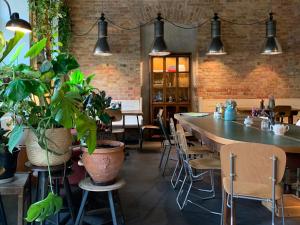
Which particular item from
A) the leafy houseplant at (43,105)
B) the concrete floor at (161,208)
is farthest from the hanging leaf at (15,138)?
the concrete floor at (161,208)

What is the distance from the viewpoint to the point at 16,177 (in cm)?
245

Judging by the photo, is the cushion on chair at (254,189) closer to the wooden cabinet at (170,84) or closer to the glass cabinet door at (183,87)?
the wooden cabinet at (170,84)

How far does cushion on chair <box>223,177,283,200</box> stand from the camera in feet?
7.98

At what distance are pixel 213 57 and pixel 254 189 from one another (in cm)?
646

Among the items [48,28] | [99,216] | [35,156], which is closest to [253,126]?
[99,216]

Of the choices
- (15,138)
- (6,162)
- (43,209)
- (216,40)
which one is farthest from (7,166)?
(216,40)

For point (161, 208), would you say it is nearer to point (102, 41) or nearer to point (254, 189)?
point (254, 189)

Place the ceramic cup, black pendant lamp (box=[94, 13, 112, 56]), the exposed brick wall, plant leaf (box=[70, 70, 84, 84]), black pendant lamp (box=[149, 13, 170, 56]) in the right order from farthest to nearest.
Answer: the exposed brick wall, black pendant lamp (box=[94, 13, 112, 56]), black pendant lamp (box=[149, 13, 170, 56]), the ceramic cup, plant leaf (box=[70, 70, 84, 84])

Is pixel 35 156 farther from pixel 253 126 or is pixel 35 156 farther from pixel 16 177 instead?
pixel 253 126

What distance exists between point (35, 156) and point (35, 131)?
8.4 inches

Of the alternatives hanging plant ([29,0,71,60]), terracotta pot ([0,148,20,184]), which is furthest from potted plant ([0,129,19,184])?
hanging plant ([29,0,71,60])

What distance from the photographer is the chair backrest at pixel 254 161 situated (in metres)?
2.26

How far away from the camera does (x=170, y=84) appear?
28.2ft

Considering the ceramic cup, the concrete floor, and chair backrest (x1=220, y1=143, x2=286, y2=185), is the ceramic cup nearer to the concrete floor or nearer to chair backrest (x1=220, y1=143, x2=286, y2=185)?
the concrete floor
